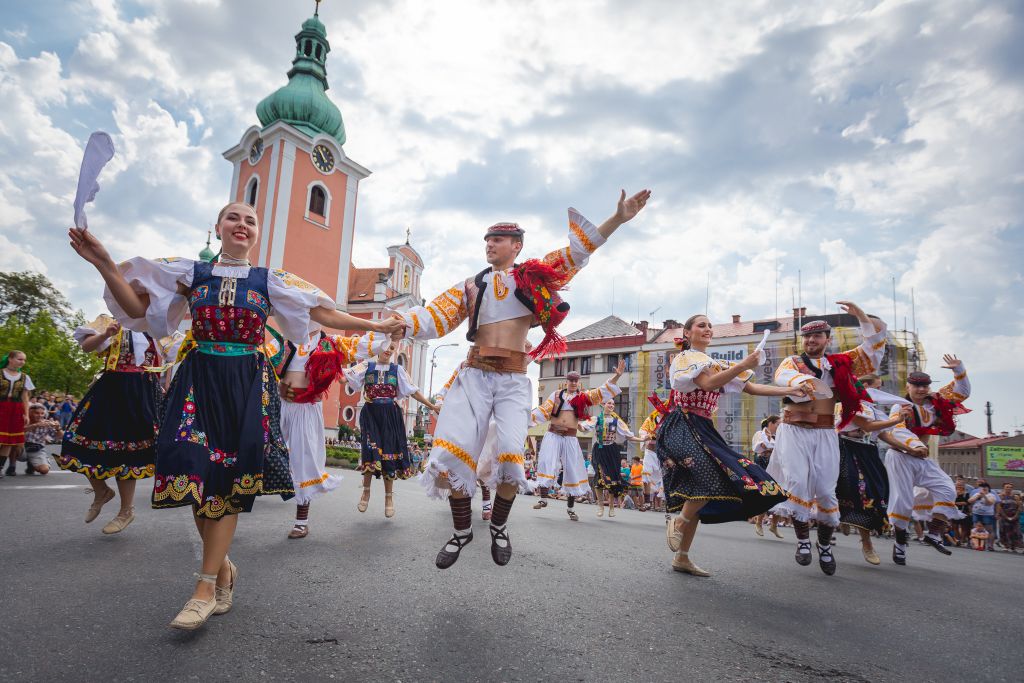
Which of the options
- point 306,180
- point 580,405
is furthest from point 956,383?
point 306,180

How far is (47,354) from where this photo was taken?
3903cm

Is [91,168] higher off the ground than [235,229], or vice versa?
[91,168]

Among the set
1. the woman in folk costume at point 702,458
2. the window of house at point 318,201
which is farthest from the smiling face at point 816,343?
the window of house at point 318,201

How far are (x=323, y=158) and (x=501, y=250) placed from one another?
126 ft

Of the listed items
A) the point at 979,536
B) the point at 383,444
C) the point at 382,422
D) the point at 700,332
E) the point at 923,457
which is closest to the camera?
the point at 700,332

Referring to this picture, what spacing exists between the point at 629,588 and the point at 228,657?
2741 mm

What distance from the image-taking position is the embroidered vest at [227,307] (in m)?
3.23

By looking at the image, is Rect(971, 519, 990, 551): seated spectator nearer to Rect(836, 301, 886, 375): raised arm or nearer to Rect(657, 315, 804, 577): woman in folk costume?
Rect(836, 301, 886, 375): raised arm

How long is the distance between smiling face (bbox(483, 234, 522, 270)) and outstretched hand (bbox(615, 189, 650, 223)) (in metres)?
0.80

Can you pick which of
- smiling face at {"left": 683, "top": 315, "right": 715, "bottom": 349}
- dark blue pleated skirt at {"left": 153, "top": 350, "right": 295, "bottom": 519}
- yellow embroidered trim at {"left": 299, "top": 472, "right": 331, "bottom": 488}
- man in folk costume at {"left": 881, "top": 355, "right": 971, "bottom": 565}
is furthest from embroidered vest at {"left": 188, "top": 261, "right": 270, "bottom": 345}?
man in folk costume at {"left": 881, "top": 355, "right": 971, "bottom": 565}

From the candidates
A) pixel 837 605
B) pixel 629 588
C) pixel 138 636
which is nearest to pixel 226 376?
pixel 138 636

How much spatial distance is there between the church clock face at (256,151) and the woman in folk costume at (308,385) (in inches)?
1427

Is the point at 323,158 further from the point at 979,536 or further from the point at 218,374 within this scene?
the point at 218,374

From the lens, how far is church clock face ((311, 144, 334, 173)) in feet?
126
